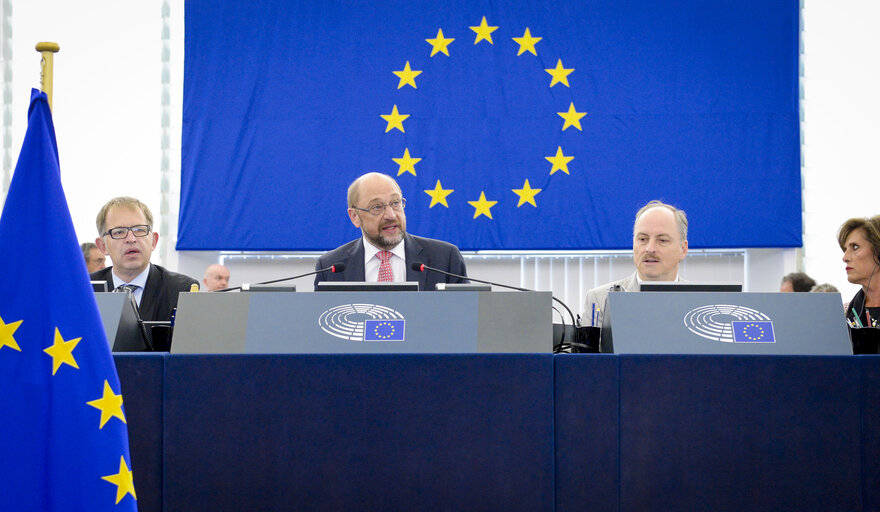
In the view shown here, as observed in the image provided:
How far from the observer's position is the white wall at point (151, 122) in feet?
17.9

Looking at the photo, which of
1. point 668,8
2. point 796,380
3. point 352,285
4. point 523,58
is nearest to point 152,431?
point 352,285

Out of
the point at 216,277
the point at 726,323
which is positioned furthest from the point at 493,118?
the point at 726,323

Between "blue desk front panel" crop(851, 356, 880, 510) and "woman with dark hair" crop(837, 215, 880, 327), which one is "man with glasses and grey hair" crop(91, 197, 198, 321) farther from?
"woman with dark hair" crop(837, 215, 880, 327)

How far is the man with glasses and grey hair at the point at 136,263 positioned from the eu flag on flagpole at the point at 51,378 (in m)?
1.69

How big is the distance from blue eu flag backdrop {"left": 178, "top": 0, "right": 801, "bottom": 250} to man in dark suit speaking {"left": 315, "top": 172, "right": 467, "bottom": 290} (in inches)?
66.2

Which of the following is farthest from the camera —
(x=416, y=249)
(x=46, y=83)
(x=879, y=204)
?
(x=879, y=204)

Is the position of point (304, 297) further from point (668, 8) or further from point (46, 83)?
point (668, 8)

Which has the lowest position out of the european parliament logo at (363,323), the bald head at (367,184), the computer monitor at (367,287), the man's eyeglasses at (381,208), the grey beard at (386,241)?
the european parliament logo at (363,323)

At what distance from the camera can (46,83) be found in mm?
1983

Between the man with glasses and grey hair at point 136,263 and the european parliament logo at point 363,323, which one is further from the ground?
the man with glasses and grey hair at point 136,263

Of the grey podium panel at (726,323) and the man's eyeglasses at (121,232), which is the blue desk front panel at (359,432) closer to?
the grey podium panel at (726,323)

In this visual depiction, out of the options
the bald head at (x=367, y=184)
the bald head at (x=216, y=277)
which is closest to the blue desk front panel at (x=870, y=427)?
the bald head at (x=367, y=184)

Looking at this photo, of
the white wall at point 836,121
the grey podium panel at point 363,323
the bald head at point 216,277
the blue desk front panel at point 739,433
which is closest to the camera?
the blue desk front panel at point 739,433

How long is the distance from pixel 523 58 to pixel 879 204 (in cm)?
249
